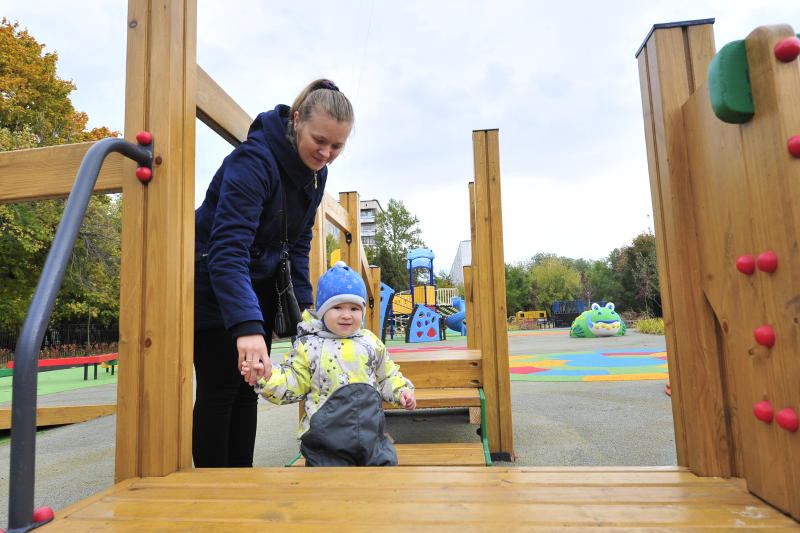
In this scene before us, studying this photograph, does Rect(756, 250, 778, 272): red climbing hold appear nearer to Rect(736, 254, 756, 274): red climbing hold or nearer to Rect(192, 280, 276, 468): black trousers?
Rect(736, 254, 756, 274): red climbing hold

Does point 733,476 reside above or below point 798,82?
below

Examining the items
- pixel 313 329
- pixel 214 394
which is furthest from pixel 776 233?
pixel 214 394

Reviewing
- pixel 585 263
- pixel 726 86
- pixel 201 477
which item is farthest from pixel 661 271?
pixel 585 263

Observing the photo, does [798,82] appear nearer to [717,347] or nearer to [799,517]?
[717,347]

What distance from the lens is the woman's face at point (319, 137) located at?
160 centimetres

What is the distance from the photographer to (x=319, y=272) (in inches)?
130

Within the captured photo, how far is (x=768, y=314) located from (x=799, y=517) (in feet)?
1.19

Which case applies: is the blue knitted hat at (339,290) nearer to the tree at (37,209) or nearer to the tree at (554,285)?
the tree at (37,209)

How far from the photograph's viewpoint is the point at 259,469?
128 cm

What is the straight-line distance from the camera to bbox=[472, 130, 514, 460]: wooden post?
2.93 meters

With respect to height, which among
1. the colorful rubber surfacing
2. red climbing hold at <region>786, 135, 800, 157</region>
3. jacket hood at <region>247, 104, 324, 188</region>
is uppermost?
jacket hood at <region>247, 104, 324, 188</region>

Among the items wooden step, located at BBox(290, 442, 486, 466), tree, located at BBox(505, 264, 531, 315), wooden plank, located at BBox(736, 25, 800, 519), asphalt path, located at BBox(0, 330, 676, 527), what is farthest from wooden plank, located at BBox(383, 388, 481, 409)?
tree, located at BBox(505, 264, 531, 315)

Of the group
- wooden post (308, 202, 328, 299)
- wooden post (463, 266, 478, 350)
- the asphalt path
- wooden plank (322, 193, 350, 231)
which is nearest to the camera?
the asphalt path

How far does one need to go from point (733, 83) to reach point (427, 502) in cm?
103
